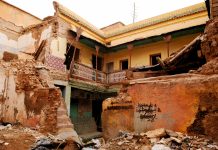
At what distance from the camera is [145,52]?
54.5 feet

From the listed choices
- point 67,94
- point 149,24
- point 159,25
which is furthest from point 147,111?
point 149,24

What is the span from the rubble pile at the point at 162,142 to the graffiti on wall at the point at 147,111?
0.73 metres

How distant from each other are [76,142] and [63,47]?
9216 mm

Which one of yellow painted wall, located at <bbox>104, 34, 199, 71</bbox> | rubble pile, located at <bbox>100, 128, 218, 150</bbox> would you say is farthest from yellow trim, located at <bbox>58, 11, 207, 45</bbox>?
rubble pile, located at <bbox>100, 128, 218, 150</bbox>

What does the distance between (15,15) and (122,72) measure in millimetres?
9405

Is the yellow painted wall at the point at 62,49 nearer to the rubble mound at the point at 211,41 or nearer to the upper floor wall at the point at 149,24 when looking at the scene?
the upper floor wall at the point at 149,24

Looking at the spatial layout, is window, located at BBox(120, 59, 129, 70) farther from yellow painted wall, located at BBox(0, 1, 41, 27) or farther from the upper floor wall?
yellow painted wall, located at BBox(0, 1, 41, 27)

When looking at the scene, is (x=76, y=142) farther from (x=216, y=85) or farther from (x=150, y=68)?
(x=150, y=68)

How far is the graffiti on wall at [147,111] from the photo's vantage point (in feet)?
19.8

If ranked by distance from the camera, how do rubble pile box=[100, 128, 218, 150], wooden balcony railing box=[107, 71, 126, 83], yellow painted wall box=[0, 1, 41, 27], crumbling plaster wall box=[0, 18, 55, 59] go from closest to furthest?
1. rubble pile box=[100, 128, 218, 150]
2. crumbling plaster wall box=[0, 18, 55, 59]
3. wooden balcony railing box=[107, 71, 126, 83]
4. yellow painted wall box=[0, 1, 41, 27]

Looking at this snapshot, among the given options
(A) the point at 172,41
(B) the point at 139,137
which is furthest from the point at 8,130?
(A) the point at 172,41

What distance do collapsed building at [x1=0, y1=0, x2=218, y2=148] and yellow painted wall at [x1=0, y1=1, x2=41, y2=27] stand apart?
150mm

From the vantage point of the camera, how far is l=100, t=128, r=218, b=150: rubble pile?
458 centimetres

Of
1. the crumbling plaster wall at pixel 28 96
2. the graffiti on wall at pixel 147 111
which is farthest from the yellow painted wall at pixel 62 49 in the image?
the graffiti on wall at pixel 147 111
